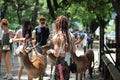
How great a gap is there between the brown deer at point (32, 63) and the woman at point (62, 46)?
163 cm

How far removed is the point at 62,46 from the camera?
291 inches

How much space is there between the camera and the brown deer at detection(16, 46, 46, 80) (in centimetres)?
899

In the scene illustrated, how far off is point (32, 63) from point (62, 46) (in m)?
2.08

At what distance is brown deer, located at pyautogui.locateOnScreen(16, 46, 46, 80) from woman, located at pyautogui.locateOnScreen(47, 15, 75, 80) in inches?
64.0

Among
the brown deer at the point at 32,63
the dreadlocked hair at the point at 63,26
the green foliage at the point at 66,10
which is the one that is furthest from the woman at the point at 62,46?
the green foliage at the point at 66,10

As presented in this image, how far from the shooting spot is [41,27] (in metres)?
11.5

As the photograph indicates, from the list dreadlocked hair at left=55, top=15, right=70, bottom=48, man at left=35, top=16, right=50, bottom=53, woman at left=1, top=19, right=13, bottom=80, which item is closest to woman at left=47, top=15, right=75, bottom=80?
dreadlocked hair at left=55, top=15, right=70, bottom=48

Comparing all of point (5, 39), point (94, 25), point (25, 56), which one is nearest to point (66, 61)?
point (25, 56)

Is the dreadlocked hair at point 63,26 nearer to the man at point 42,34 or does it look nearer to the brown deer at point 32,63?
the brown deer at point 32,63

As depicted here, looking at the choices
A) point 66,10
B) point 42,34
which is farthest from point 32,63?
point 66,10

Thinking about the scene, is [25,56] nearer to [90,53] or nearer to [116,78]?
[116,78]

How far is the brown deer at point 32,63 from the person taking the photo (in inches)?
354

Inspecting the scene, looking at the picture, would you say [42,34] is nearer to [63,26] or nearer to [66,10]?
[63,26]

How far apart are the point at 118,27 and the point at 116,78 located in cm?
398
